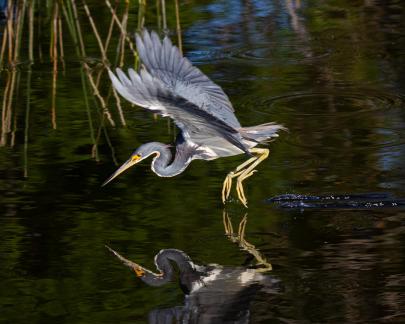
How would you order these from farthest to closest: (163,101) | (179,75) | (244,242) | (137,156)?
(137,156) < (179,75) < (244,242) < (163,101)

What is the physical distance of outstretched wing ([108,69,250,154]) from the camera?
5121 millimetres

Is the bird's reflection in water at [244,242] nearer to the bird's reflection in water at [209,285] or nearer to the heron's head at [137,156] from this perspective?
the bird's reflection in water at [209,285]

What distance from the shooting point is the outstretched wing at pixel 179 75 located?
17.9 feet

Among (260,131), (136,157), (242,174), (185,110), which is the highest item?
(185,110)

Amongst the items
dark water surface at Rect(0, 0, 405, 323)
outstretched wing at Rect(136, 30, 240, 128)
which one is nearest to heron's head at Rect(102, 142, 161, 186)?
dark water surface at Rect(0, 0, 405, 323)

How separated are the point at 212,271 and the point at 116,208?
3.40 feet

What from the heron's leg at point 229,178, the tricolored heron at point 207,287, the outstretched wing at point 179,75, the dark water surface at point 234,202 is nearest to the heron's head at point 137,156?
the dark water surface at point 234,202

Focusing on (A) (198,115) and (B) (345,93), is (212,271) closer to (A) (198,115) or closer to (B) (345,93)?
(A) (198,115)

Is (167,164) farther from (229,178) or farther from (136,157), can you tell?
(229,178)

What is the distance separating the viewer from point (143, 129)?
7586mm

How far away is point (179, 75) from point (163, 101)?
0.46 metres

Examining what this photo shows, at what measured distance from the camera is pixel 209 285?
511 centimetres

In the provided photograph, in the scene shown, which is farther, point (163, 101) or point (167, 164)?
point (167, 164)

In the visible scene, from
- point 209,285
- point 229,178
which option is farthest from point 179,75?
point 209,285
